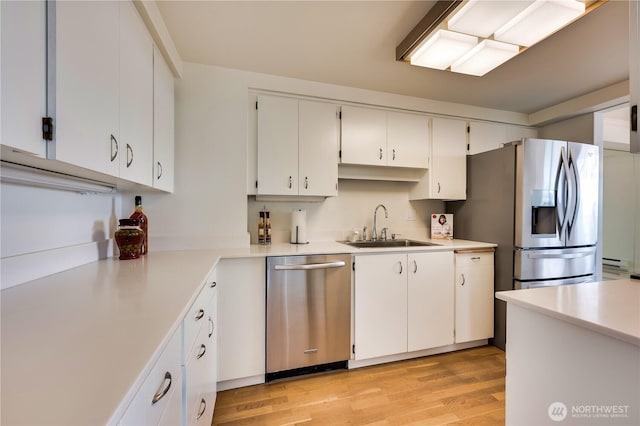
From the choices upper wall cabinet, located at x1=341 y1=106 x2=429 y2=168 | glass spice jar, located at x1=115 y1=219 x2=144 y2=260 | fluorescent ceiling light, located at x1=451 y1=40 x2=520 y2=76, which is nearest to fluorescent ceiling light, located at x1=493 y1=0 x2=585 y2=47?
fluorescent ceiling light, located at x1=451 y1=40 x2=520 y2=76

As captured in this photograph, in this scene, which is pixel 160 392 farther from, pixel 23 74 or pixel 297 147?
pixel 297 147

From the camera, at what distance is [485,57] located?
1.72m

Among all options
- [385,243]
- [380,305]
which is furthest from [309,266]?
[385,243]

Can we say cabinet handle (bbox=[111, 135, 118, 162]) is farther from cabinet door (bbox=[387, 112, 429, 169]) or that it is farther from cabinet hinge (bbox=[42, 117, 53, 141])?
cabinet door (bbox=[387, 112, 429, 169])

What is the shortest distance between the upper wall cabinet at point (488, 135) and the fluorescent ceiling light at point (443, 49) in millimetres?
1267

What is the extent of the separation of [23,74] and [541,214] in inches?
125

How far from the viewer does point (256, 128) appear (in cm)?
214

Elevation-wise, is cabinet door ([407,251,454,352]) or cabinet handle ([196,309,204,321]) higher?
cabinet handle ([196,309,204,321])

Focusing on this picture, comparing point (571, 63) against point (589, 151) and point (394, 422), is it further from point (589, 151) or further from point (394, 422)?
point (394, 422)

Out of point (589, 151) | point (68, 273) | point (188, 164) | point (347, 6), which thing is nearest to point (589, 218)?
point (589, 151)

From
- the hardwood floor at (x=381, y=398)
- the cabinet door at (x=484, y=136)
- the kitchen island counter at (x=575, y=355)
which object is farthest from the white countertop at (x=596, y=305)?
the cabinet door at (x=484, y=136)

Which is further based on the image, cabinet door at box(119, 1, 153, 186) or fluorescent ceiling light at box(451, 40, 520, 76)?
fluorescent ceiling light at box(451, 40, 520, 76)

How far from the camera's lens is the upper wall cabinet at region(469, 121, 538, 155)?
2.79m

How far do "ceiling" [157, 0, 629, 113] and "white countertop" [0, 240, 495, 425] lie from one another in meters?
1.52
